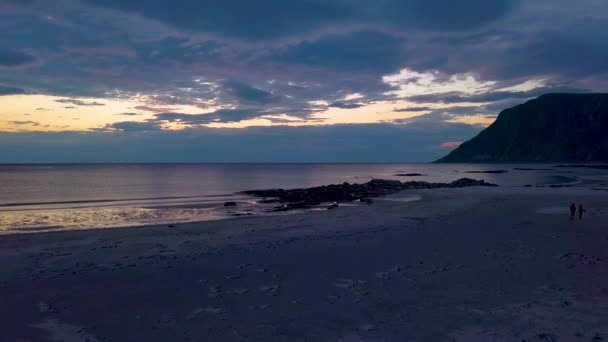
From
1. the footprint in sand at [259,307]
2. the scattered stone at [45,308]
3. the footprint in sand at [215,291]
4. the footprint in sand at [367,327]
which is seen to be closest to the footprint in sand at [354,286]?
the footprint in sand at [367,327]

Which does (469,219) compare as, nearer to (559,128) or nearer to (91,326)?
(91,326)

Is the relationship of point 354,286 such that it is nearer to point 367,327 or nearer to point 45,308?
point 367,327

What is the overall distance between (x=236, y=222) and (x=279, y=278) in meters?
13.7

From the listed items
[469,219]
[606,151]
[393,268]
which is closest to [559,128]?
[606,151]

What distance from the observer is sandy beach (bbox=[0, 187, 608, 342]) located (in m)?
8.79

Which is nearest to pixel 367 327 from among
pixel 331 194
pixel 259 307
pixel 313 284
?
pixel 259 307

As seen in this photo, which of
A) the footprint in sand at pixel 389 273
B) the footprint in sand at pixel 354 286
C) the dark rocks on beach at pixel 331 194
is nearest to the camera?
the footprint in sand at pixel 354 286

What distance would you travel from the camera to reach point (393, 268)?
1359cm

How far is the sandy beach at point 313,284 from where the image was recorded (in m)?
8.79

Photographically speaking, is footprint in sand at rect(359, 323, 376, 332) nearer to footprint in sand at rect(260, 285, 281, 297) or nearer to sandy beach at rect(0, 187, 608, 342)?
sandy beach at rect(0, 187, 608, 342)

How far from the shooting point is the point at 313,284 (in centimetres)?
1208

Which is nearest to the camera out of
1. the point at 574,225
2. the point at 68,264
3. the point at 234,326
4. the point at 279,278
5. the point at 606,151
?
the point at 234,326

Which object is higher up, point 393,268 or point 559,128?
point 559,128

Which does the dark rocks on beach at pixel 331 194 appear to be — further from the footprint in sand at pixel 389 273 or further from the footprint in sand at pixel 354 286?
the footprint in sand at pixel 354 286
